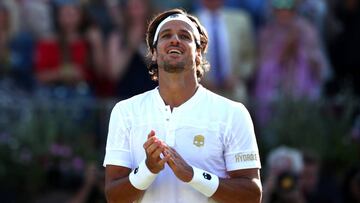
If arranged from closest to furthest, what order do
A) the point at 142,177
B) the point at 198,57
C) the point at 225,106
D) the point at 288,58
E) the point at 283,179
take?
the point at 142,177
the point at 225,106
the point at 198,57
the point at 283,179
the point at 288,58

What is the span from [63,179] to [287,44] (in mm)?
2844

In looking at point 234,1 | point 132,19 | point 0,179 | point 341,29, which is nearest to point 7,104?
point 0,179

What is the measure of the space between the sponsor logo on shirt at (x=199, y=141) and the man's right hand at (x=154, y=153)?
29cm

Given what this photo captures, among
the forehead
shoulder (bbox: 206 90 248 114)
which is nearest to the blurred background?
shoulder (bbox: 206 90 248 114)

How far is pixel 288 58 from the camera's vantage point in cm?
1224

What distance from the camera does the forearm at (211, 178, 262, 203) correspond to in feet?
19.4

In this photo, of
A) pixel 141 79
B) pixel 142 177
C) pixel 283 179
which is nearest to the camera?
pixel 142 177

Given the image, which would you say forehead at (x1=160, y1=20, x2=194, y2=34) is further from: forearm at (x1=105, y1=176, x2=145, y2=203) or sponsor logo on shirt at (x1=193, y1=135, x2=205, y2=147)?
forearm at (x1=105, y1=176, x2=145, y2=203)

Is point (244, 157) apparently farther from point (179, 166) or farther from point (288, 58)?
point (288, 58)

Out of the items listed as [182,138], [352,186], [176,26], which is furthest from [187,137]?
[352,186]

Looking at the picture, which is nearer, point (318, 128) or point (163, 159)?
point (163, 159)

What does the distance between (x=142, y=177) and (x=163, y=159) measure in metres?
0.17

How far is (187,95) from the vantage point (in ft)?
20.3

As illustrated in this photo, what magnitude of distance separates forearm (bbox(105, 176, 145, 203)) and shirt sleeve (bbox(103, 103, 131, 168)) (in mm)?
146
